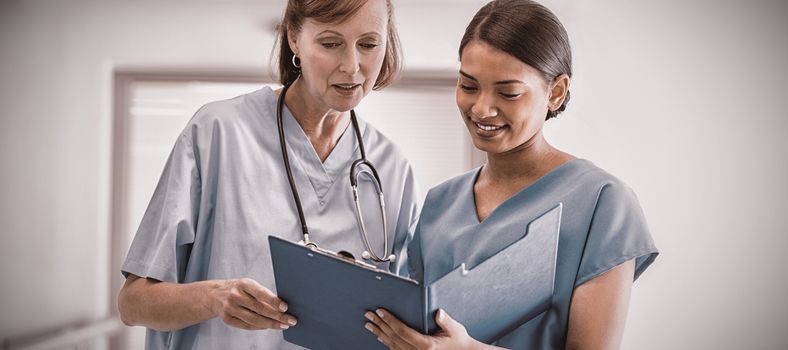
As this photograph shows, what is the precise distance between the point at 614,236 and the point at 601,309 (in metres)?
0.10

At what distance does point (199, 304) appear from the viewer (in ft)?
3.75

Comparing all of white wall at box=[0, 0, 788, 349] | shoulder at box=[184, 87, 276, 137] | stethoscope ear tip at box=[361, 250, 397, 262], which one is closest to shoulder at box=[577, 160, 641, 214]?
stethoscope ear tip at box=[361, 250, 397, 262]

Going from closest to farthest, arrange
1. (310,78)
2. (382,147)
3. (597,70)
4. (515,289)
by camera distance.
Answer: (515,289), (310,78), (382,147), (597,70)

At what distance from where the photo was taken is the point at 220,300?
1098mm

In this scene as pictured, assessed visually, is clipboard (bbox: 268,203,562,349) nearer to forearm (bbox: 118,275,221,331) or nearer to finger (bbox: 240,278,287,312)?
finger (bbox: 240,278,287,312)

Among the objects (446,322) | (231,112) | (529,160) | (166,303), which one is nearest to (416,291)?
(446,322)

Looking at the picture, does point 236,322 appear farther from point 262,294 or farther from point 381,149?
point 381,149

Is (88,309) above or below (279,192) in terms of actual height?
below

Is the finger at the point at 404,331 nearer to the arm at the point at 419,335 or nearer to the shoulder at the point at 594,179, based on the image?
the arm at the point at 419,335

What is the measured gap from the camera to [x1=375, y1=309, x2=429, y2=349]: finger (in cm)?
94

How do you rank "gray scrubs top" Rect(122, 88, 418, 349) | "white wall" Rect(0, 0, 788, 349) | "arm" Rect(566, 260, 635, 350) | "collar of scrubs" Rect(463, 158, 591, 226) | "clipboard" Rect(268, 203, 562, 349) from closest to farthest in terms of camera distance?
"clipboard" Rect(268, 203, 562, 349)
"arm" Rect(566, 260, 635, 350)
"collar of scrubs" Rect(463, 158, 591, 226)
"gray scrubs top" Rect(122, 88, 418, 349)
"white wall" Rect(0, 0, 788, 349)

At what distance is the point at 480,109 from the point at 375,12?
29 centimetres

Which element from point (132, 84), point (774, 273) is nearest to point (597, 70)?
point (774, 273)

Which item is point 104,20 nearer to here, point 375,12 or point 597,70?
point 597,70
